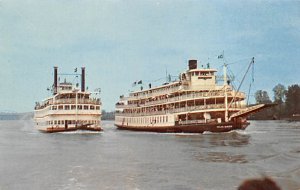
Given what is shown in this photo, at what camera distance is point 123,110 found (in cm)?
8288

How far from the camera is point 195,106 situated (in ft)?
183

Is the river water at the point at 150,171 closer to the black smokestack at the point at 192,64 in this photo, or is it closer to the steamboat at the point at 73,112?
the steamboat at the point at 73,112

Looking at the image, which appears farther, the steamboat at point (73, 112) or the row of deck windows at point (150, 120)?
the row of deck windows at point (150, 120)

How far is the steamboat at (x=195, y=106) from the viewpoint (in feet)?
171

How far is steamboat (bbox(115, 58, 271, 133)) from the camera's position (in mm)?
52156

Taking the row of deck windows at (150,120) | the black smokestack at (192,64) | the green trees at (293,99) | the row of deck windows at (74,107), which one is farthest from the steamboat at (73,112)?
the green trees at (293,99)

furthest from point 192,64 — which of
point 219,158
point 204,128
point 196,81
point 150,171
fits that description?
point 150,171

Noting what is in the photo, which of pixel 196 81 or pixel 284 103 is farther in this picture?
pixel 284 103

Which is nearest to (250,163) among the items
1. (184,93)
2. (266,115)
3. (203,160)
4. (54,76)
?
(203,160)

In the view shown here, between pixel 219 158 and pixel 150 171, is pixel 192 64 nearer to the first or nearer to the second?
pixel 219 158

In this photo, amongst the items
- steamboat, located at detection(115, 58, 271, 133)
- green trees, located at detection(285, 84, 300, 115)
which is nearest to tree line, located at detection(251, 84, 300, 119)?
green trees, located at detection(285, 84, 300, 115)

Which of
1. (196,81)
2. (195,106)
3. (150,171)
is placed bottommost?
(150,171)

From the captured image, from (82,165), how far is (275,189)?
22.3m

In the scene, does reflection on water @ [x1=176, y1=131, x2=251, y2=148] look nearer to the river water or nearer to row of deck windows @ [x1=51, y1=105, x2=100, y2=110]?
the river water
